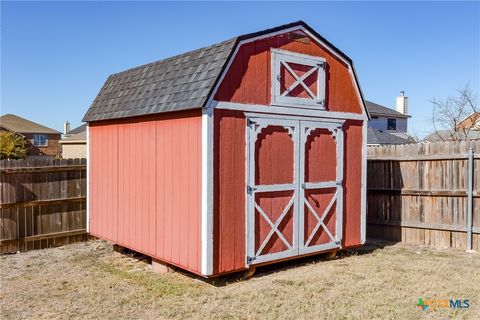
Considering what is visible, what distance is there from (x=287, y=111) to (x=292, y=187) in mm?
1196

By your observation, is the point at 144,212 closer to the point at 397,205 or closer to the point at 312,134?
the point at 312,134

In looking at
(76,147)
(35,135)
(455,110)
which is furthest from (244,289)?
(35,135)

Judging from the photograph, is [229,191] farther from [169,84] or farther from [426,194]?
[426,194]

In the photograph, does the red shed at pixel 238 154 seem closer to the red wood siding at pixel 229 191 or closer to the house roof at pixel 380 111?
the red wood siding at pixel 229 191

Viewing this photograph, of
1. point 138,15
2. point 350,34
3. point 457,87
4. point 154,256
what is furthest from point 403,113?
point 154,256

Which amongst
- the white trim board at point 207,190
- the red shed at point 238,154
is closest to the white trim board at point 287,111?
the red shed at point 238,154

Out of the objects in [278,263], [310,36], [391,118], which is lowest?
[278,263]

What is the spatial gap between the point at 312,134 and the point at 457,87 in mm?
17051

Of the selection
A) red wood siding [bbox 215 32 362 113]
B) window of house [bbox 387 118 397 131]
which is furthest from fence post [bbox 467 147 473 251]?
window of house [bbox 387 118 397 131]

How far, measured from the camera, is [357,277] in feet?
20.2

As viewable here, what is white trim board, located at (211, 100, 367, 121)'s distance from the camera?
5809mm

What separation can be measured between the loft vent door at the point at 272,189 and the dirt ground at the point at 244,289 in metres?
0.46

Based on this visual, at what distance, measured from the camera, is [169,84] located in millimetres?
6523

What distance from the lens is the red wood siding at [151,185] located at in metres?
5.80
